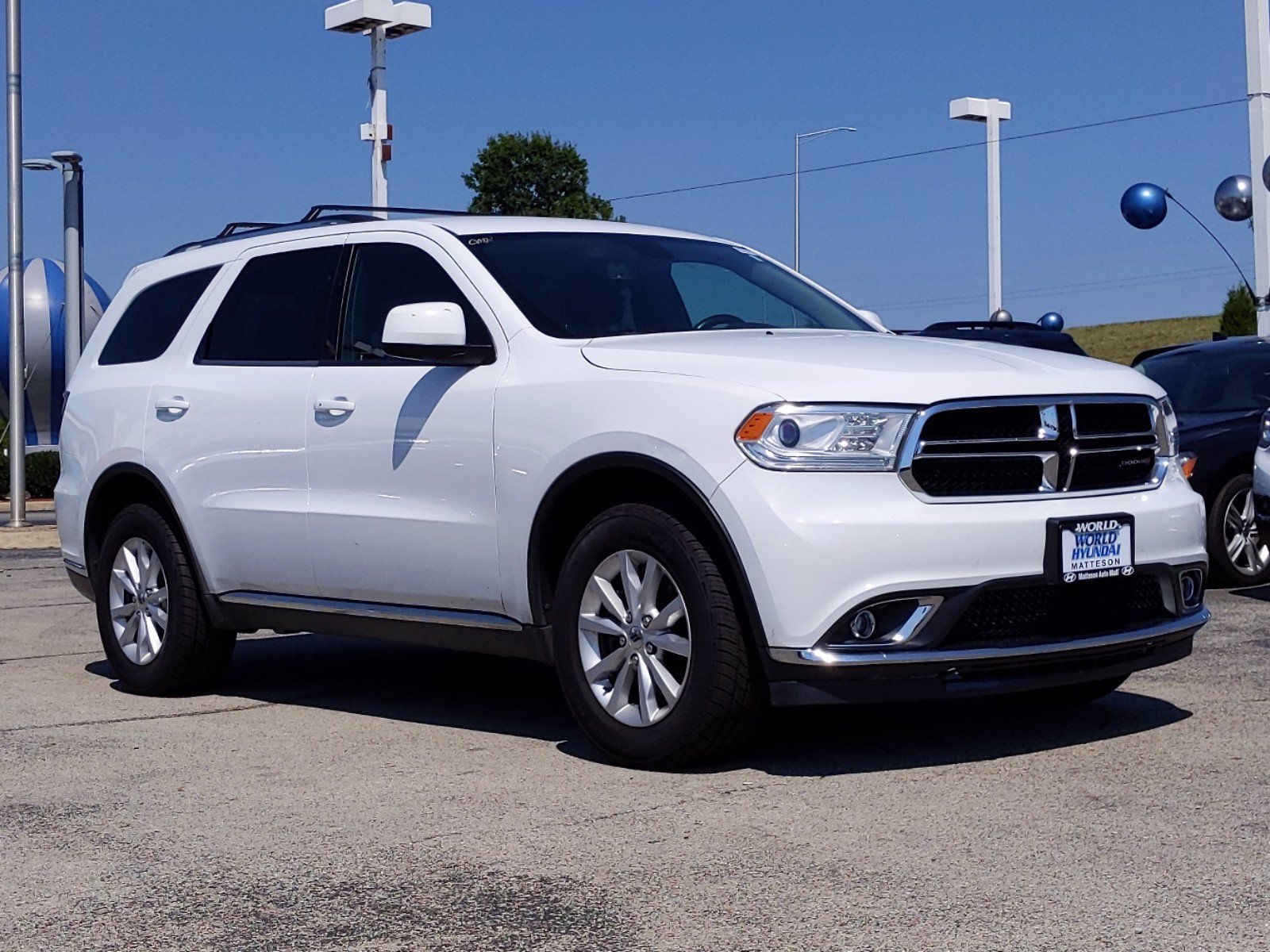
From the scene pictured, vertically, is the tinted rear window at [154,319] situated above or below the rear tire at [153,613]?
above

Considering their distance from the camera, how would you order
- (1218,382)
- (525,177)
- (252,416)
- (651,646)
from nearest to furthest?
(651,646)
(252,416)
(1218,382)
(525,177)

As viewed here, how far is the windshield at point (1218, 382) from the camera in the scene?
11469mm

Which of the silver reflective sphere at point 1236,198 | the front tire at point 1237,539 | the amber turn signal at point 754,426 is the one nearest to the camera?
the amber turn signal at point 754,426

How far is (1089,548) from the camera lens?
18.2 ft

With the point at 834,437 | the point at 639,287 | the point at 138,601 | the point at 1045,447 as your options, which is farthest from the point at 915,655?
the point at 138,601

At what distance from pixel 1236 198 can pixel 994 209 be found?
35.6ft

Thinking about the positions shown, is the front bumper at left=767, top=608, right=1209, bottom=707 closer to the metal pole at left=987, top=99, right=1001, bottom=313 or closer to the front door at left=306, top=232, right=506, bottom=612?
the front door at left=306, top=232, right=506, bottom=612

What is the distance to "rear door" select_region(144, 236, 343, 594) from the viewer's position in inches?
277

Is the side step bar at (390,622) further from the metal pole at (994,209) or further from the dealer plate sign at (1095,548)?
the metal pole at (994,209)

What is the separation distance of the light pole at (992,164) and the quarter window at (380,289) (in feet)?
97.4

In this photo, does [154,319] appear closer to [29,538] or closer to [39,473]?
[29,538]

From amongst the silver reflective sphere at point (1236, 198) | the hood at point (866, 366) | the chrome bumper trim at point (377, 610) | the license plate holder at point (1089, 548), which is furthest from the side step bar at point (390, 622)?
the silver reflective sphere at point (1236, 198)

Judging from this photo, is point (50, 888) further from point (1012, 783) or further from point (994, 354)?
point (994, 354)

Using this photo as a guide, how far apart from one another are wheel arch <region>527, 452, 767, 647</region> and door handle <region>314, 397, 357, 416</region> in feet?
3.59
